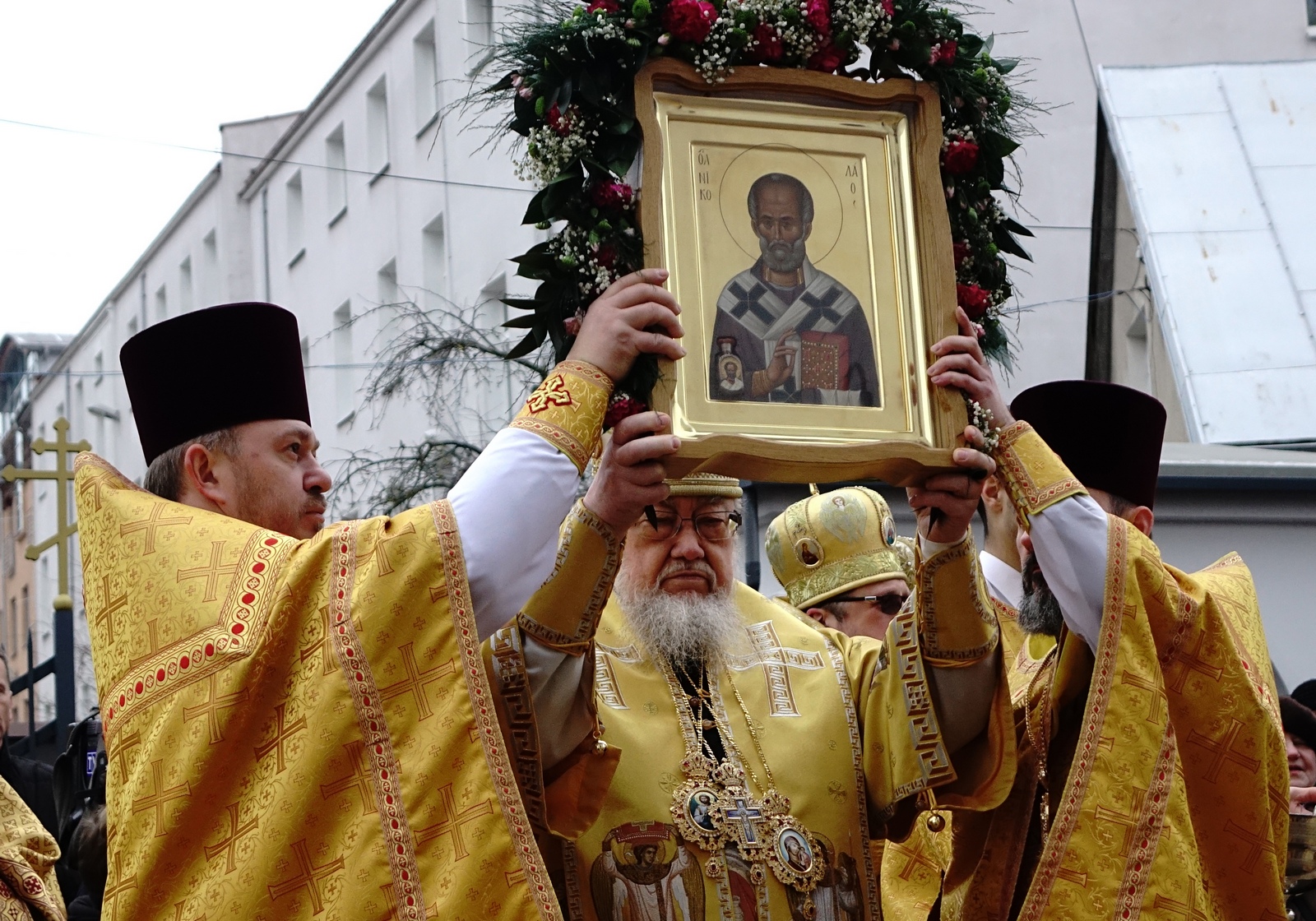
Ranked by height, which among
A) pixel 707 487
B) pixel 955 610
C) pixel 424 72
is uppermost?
pixel 424 72

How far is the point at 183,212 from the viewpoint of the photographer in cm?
3331

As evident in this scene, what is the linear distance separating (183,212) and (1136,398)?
30598 millimetres

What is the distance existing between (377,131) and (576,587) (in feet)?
73.4

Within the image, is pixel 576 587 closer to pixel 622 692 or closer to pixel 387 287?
pixel 622 692

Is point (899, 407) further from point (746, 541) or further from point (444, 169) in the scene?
point (444, 169)

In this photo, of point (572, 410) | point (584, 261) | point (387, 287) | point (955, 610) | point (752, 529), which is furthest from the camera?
point (387, 287)

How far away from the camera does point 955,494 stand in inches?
168

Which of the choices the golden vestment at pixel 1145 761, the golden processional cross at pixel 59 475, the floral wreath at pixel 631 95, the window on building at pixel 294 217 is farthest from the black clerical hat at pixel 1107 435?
the window on building at pixel 294 217

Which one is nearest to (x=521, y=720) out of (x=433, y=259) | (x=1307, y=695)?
(x=1307, y=695)

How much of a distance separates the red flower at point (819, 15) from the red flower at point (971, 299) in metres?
0.70

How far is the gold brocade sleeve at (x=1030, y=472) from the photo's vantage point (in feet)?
13.8

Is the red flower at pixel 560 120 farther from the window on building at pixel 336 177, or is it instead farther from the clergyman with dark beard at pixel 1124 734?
the window on building at pixel 336 177

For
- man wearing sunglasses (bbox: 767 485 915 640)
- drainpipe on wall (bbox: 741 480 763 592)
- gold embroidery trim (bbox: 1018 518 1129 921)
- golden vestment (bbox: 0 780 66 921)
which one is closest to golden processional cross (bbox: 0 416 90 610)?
drainpipe on wall (bbox: 741 480 763 592)

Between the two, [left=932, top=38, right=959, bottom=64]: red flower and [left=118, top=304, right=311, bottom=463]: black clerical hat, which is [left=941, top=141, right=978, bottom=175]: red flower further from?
[left=118, top=304, right=311, bottom=463]: black clerical hat
